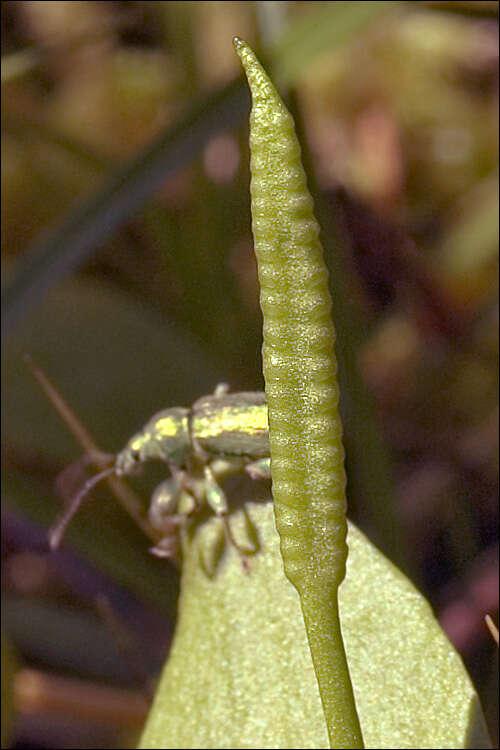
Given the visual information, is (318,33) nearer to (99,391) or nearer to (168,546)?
(99,391)

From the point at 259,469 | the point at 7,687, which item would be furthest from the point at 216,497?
the point at 7,687

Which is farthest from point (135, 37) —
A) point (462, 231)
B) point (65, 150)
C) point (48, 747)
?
point (48, 747)

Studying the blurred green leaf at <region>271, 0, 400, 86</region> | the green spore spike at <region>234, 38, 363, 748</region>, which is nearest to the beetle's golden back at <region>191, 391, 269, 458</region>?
the green spore spike at <region>234, 38, 363, 748</region>

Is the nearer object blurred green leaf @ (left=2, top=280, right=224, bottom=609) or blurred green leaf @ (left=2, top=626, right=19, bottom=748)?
blurred green leaf @ (left=2, top=626, right=19, bottom=748)

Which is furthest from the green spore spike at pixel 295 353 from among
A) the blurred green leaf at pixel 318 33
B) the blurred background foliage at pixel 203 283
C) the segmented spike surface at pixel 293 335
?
the blurred green leaf at pixel 318 33

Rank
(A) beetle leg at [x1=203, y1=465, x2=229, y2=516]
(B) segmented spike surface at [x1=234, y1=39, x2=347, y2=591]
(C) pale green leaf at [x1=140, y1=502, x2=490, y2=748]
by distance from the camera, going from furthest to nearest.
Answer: (A) beetle leg at [x1=203, y1=465, x2=229, y2=516]
(C) pale green leaf at [x1=140, y1=502, x2=490, y2=748]
(B) segmented spike surface at [x1=234, y1=39, x2=347, y2=591]

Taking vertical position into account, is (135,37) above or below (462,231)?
above

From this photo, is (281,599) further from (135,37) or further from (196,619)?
(135,37)

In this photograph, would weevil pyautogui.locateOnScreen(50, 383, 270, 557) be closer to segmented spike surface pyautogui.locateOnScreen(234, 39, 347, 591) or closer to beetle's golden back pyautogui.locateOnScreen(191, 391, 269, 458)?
beetle's golden back pyautogui.locateOnScreen(191, 391, 269, 458)

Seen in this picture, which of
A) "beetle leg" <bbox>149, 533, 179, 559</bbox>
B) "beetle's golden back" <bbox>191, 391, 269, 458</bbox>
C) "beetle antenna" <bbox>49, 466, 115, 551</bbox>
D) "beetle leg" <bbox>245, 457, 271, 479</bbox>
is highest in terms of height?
"beetle's golden back" <bbox>191, 391, 269, 458</bbox>
